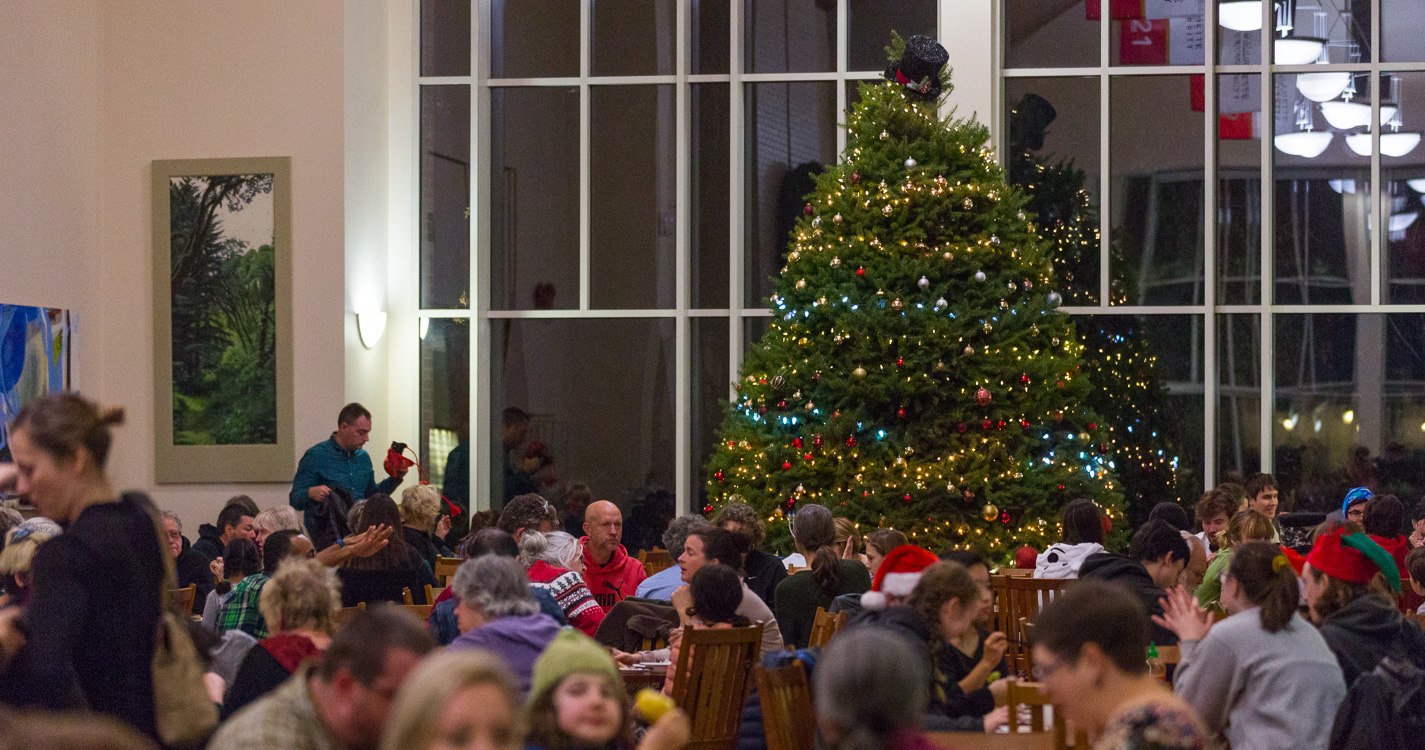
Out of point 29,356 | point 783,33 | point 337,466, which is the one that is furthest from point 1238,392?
point 29,356

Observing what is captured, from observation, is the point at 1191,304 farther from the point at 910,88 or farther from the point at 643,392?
the point at 643,392

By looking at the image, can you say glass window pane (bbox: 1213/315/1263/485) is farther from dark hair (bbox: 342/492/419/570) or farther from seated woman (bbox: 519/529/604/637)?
dark hair (bbox: 342/492/419/570)

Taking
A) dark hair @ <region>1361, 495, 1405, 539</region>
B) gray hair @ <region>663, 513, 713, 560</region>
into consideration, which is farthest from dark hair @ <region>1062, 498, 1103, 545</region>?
gray hair @ <region>663, 513, 713, 560</region>

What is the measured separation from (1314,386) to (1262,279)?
95 centimetres

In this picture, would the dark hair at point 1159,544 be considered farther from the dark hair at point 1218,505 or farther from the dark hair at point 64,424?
the dark hair at point 64,424

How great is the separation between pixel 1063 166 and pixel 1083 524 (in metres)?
5.43

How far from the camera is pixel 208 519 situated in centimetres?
1096

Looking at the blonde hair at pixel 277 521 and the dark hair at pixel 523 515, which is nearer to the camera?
the dark hair at pixel 523 515

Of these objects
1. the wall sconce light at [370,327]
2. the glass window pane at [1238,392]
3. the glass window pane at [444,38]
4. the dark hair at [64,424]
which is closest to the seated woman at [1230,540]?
the dark hair at [64,424]

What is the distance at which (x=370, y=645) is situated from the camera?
2502 millimetres

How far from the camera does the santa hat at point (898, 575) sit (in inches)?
173

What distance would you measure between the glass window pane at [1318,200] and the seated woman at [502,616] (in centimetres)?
913

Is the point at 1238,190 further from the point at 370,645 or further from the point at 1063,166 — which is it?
the point at 370,645

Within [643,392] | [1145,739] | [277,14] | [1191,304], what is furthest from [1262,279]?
[1145,739]
